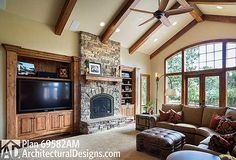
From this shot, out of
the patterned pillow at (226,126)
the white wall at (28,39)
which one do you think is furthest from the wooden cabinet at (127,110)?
the patterned pillow at (226,126)

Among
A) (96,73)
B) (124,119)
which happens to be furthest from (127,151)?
(96,73)

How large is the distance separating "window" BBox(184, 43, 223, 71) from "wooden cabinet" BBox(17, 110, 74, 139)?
5621 mm

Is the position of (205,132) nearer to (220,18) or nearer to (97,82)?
(97,82)

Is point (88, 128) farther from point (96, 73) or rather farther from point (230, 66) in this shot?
point (230, 66)

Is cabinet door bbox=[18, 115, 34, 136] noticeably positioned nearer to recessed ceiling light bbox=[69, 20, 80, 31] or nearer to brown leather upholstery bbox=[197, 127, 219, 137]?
recessed ceiling light bbox=[69, 20, 80, 31]

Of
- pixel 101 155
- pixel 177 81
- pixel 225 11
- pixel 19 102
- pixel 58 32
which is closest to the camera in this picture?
pixel 101 155

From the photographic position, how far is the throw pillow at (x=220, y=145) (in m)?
2.88

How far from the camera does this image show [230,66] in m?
6.74

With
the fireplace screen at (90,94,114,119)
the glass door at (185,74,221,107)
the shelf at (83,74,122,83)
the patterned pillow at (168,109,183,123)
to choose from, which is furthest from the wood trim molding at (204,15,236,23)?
the fireplace screen at (90,94,114,119)

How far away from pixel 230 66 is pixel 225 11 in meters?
2.05

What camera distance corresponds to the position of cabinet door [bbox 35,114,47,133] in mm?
5167

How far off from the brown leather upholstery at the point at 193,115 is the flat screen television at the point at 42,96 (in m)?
3.83

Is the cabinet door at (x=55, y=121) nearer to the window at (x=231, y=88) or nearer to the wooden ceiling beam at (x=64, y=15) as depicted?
the wooden ceiling beam at (x=64, y=15)

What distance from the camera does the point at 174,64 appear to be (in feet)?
28.1
